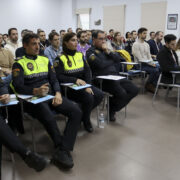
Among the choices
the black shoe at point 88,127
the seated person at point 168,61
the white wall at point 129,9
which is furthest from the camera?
the white wall at point 129,9

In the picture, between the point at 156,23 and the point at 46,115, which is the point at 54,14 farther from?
the point at 46,115

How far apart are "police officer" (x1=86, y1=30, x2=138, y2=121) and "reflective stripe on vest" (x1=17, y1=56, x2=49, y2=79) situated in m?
0.82

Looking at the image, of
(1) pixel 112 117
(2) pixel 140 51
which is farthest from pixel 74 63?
(2) pixel 140 51

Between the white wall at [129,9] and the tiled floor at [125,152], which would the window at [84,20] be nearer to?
the white wall at [129,9]

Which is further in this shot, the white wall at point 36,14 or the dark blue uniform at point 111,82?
the white wall at point 36,14

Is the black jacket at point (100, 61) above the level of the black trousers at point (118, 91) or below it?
above

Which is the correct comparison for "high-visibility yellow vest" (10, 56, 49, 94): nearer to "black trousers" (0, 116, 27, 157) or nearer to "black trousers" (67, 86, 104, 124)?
"black trousers" (67, 86, 104, 124)

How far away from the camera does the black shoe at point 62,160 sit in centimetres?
191

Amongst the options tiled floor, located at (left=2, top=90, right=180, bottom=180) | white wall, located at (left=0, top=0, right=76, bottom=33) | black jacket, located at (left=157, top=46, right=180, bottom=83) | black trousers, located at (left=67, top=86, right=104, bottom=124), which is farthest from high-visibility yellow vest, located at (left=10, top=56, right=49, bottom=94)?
white wall, located at (left=0, top=0, right=76, bottom=33)

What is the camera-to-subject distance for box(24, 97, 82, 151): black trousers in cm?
202

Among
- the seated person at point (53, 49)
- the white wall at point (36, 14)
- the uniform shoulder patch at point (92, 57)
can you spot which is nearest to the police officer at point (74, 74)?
the uniform shoulder patch at point (92, 57)

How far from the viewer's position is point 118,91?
114 inches

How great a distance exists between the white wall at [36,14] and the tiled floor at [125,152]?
7.89 m

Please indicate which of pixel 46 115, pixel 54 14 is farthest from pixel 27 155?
pixel 54 14
